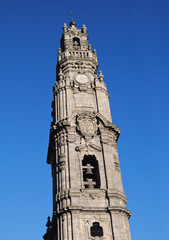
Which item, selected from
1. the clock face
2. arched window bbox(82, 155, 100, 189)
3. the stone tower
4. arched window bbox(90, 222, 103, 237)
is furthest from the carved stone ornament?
arched window bbox(90, 222, 103, 237)

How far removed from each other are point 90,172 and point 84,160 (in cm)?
168

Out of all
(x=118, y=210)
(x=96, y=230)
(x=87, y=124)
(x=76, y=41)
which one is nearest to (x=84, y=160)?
(x=87, y=124)

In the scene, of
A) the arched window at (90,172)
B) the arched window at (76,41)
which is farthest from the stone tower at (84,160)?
the arched window at (76,41)

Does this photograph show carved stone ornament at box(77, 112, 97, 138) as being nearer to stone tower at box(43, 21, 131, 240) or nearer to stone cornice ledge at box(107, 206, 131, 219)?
stone tower at box(43, 21, 131, 240)

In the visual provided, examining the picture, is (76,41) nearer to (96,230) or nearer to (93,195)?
(93,195)

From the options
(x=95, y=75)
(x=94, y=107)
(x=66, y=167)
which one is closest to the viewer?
(x=66, y=167)

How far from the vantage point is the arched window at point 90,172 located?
35781 millimetres

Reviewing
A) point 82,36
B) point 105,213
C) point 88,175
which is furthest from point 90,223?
point 82,36

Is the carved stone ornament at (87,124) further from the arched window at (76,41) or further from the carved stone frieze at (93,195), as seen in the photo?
the arched window at (76,41)

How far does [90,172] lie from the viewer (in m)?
36.3

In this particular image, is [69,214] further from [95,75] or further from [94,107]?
[95,75]

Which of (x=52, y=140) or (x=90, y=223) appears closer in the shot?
(x=90, y=223)

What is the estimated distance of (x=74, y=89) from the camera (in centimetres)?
4209

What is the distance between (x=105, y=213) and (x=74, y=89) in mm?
14497
